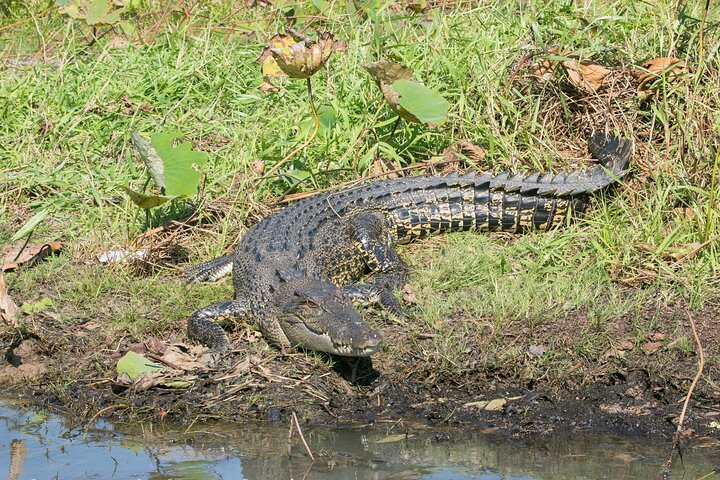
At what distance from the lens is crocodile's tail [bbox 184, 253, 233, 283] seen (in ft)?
18.0

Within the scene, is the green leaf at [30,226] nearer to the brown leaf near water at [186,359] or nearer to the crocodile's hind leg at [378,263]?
the brown leaf near water at [186,359]

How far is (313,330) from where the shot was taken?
454 centimetres

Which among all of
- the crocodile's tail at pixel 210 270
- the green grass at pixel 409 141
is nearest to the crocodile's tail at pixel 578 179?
the green grass at pixel 409 141

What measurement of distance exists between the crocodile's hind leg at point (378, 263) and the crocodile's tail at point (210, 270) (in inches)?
30.2

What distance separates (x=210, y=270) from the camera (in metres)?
5.51

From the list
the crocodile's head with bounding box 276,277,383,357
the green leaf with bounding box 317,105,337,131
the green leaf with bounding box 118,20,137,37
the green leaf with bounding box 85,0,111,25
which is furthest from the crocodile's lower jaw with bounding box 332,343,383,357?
the green leaf with bounding box 118,20,137,37

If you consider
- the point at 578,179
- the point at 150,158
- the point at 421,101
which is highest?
the point at 421,101

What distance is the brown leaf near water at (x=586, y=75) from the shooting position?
20.2 feet

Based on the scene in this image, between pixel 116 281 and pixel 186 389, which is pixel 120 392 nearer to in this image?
pixel 186 389

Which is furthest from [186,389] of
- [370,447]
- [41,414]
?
[370,447]

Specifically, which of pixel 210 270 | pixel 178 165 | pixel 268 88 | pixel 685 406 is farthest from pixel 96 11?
pixel 685 406

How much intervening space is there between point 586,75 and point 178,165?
2656mm

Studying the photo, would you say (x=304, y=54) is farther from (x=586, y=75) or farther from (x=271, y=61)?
(x=586, y=75)

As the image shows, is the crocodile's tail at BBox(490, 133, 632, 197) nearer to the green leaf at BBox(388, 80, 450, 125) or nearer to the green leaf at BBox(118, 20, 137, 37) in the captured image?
the green leaf at BBox(388, 80, 450, 125)
